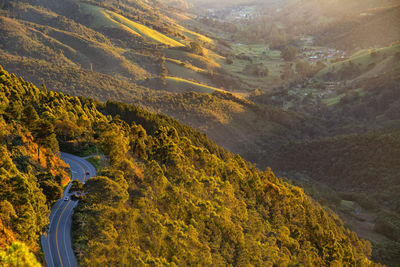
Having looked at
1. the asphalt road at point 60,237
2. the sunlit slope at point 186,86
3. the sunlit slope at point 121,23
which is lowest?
the sunlit slope at point 186,86

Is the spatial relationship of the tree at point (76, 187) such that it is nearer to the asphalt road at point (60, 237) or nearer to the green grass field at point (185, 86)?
the asphalt road at point (60, 237)

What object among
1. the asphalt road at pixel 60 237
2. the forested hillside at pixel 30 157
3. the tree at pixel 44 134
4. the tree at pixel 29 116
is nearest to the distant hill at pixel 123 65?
the forested hillside at pixel 30 157

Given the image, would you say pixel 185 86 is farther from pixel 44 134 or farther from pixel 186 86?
pixel 44 134

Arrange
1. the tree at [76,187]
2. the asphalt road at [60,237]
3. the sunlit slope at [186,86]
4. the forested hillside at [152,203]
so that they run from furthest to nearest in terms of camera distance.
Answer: the sunlit slope at [186,86]
the tree at [76,187]
the forested hillside at [152,203]
the asphalt road at [60,237]

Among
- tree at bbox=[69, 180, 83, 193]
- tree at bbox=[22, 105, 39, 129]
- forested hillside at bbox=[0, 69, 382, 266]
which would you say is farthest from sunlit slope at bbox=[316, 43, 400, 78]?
tree at bbox=[69, 180, 83, 193]

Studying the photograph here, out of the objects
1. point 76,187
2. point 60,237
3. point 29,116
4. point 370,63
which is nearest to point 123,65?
point 29,116

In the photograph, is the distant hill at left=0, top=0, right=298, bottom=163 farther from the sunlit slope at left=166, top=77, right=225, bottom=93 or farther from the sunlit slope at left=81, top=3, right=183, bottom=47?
the sunlit slope at left=166, top=77, right=225, bottom=93

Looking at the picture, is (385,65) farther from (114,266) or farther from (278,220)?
(114,266)

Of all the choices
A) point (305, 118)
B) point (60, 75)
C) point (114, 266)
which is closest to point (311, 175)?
point (305, 118)
